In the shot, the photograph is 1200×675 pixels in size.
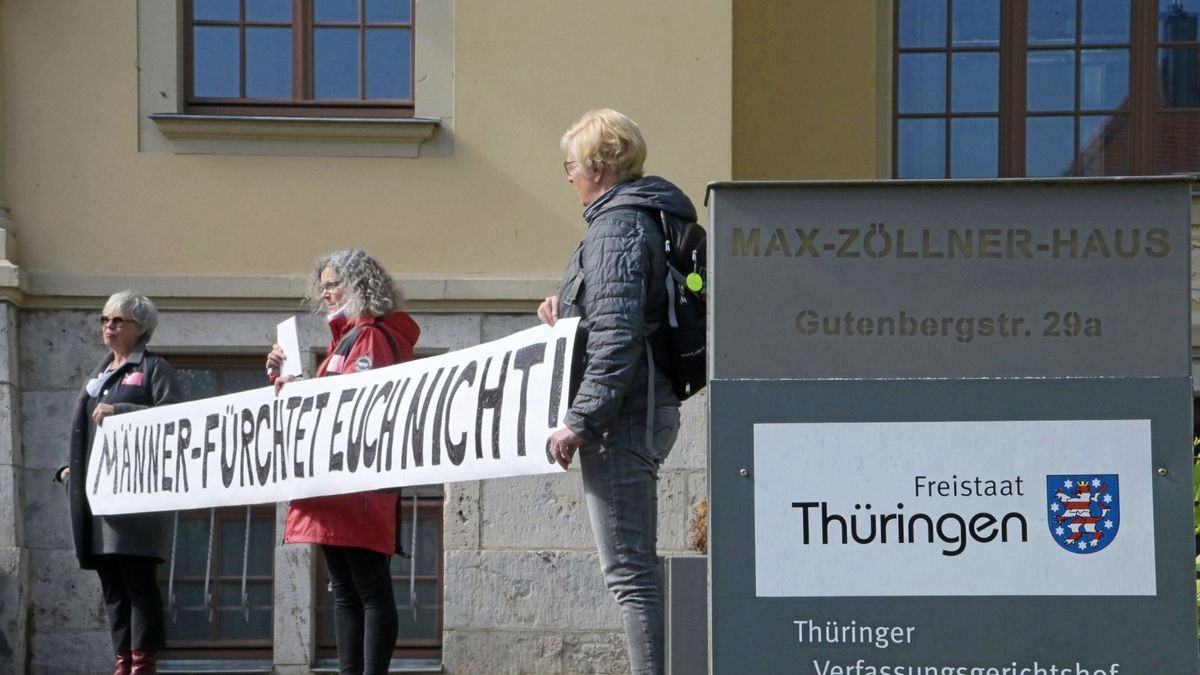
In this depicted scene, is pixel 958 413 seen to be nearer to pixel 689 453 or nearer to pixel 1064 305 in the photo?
pixel 1064 305

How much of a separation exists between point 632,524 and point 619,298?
62 cm

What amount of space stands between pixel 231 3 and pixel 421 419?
4129 mm

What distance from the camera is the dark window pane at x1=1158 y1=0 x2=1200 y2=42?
31.7 ft

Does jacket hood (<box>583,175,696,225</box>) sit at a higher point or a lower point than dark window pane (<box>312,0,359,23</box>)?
lower

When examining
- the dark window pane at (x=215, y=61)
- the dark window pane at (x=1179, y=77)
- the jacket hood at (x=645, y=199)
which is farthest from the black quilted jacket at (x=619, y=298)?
the dark window pane at (x=1179, y=77)

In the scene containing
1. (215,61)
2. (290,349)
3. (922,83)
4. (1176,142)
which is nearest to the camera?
(290,349)

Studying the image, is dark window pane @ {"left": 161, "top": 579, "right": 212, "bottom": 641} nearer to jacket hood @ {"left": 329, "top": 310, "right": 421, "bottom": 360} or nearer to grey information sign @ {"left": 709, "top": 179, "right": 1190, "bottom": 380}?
jacket hood @ {"left": 329, "top": 310, "right": 421, "bottom": 360}

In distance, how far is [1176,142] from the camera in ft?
31.6

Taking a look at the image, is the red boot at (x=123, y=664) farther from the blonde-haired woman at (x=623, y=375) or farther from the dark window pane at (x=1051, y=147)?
the dark window pane at (x=1051, y=147)

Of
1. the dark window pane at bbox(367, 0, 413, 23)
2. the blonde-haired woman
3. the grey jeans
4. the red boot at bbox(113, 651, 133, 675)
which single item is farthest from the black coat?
the grey jeans

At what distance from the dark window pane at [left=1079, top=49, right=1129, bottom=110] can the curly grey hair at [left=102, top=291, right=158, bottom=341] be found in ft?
18.5

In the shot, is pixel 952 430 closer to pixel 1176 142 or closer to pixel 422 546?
pixel 422 546

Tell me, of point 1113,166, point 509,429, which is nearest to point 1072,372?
point 509,429

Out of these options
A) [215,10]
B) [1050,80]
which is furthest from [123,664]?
[1050,80]
